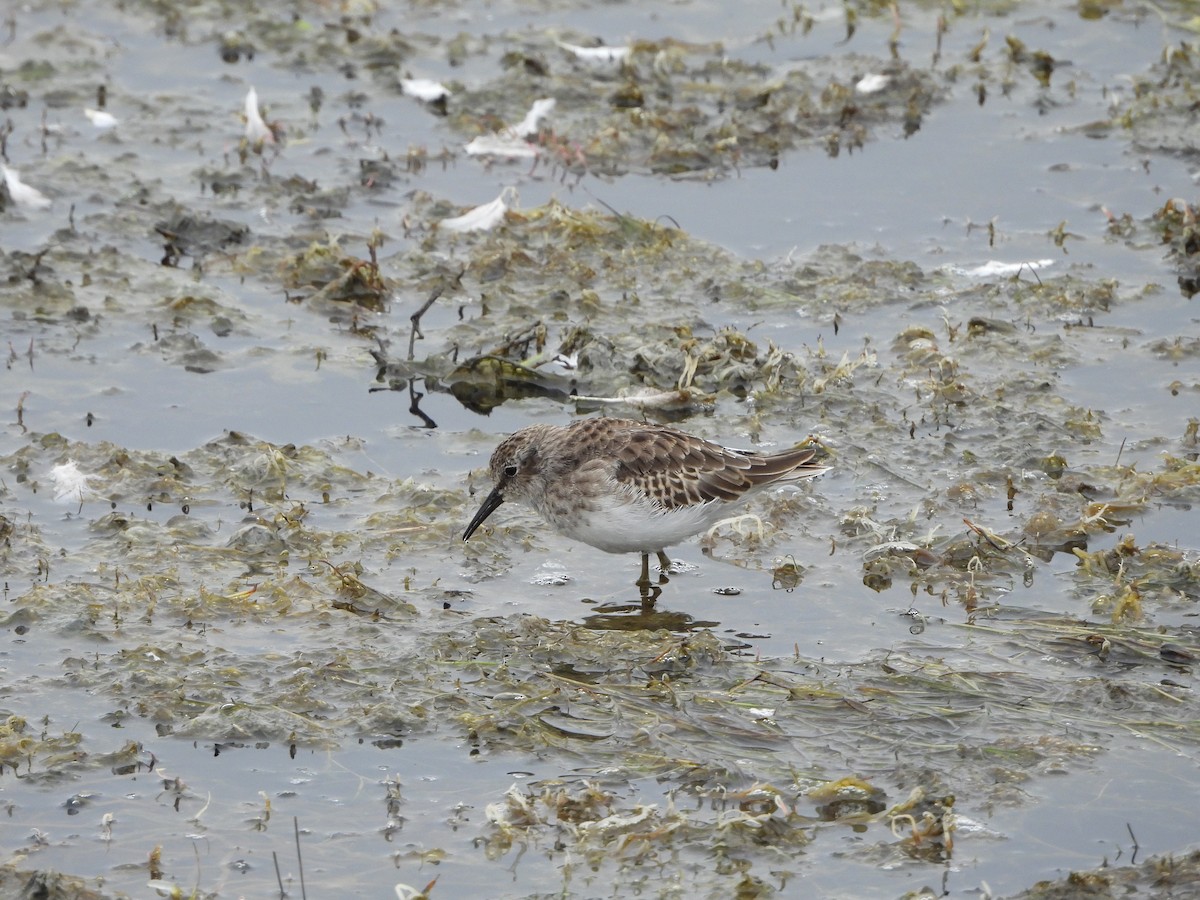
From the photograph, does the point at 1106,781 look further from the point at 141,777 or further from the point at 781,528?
the point at 141,777

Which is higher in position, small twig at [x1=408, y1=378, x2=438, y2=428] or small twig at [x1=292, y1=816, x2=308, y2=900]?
small twig at [x1=408, y1=378, x2=438, y2=428]

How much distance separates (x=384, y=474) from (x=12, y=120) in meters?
7.44

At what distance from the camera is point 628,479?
10141 mm

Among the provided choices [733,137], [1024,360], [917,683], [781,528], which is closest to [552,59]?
[733,137]

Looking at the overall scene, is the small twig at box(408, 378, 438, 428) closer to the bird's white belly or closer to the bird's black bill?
the bird's black bill

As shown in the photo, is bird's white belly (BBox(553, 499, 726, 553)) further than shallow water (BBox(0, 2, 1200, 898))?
Yes

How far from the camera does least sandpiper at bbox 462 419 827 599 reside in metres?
10.0

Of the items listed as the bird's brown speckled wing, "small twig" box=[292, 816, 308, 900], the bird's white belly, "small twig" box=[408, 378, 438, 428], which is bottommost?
"small twig" box=[292, 816, 308, 900]

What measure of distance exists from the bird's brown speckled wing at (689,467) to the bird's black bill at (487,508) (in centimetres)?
79

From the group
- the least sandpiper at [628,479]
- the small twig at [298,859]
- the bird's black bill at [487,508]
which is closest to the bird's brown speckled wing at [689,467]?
the least sandpiper at [628,479]

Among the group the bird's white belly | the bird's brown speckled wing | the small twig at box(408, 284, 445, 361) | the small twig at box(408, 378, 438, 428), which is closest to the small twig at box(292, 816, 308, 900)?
the bird's white belly

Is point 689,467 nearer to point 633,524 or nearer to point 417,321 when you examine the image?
point 633,524

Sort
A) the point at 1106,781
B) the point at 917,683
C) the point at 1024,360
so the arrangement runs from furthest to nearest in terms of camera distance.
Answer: the point at 1024,360, the point at 917,683, the point at 1106,781

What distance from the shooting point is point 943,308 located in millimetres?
13523
